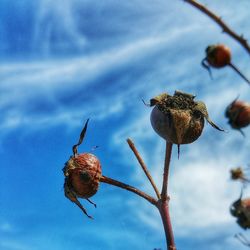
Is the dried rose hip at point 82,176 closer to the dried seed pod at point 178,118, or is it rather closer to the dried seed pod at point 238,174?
the dried seed pod at point 178,118

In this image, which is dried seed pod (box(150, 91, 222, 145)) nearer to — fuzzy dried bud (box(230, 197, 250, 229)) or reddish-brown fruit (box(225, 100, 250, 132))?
fuzzy dried bud (box(230, 197, 250, 229))

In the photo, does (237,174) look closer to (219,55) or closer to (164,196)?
(219,55)

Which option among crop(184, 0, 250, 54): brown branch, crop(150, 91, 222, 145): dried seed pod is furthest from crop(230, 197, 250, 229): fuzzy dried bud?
crop(150, 91, 222, 145): dried seed pod

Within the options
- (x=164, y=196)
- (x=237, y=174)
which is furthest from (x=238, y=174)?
(x=164, y=196)

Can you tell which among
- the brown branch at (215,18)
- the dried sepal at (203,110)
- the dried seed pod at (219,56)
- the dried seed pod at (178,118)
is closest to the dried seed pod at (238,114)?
the dried seed pod at (219,56)

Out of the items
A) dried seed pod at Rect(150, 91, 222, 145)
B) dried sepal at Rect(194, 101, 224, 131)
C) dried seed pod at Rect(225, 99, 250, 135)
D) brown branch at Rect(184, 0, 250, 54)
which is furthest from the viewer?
dried sepal at Rect(194, 101, 224, 131)

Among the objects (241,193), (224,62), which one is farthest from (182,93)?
(224,62)
